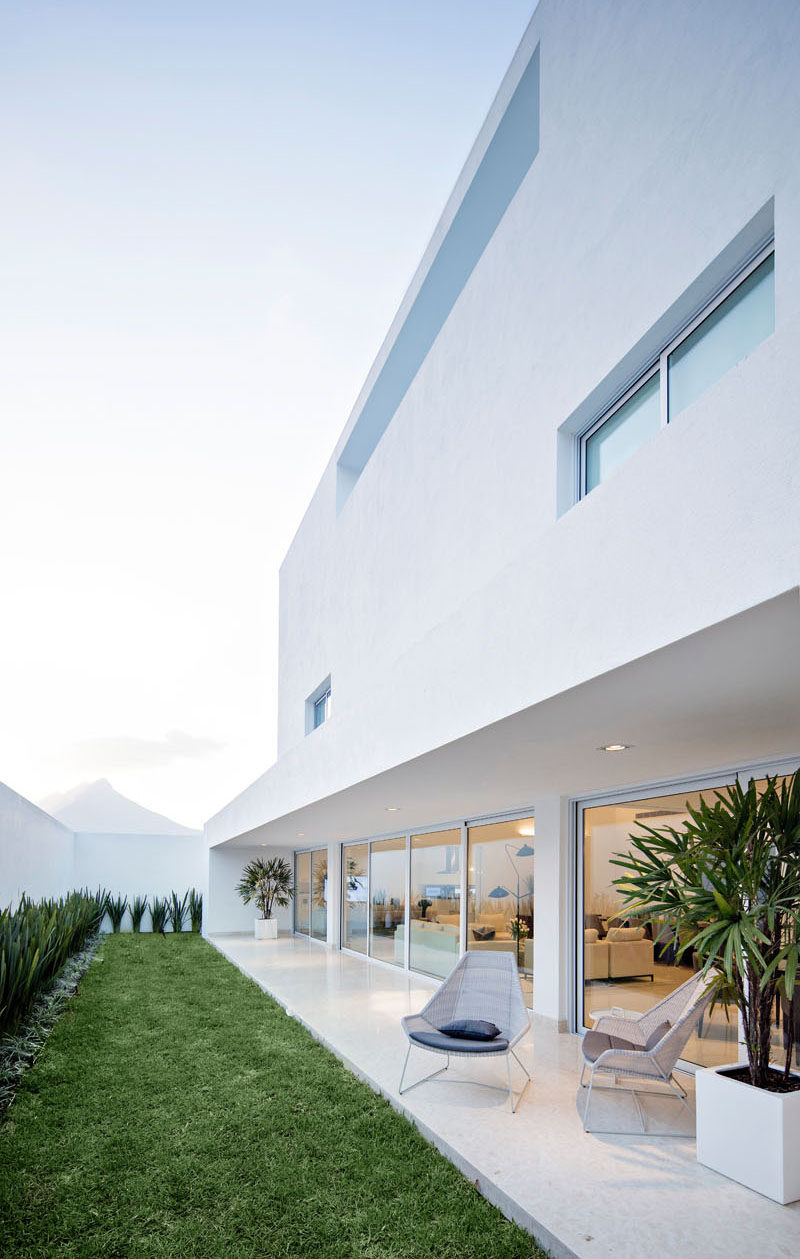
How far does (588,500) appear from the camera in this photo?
3.79 meters

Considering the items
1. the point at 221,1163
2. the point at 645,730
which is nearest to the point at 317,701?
the point at 221,1163

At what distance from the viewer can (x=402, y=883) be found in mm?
13102

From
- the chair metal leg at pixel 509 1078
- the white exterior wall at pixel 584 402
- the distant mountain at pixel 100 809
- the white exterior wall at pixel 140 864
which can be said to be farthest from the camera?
the distant mountain at pixel 100 809

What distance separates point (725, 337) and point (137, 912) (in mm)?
19860

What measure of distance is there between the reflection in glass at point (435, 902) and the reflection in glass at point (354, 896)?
2509mm

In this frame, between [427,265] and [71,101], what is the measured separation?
449 centimetres

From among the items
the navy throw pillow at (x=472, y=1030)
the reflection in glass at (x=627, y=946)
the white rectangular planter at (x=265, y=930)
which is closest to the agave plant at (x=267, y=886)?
the white rectangular planter at (x=265, y=930)

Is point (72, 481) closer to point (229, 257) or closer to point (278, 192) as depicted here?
point (229, 257)

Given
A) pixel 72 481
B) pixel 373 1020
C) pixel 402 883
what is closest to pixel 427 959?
pixel 402 883

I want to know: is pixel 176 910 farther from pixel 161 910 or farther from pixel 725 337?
pixel 725 337

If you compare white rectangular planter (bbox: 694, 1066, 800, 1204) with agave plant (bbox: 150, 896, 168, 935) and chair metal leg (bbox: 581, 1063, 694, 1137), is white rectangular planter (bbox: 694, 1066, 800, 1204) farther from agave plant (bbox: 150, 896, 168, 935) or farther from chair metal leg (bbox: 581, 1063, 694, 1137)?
agave plant (bbox: 150, 896, 168, 935)

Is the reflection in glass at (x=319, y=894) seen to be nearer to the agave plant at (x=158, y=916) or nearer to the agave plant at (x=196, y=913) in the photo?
the agave plant at (x=196, y=913)

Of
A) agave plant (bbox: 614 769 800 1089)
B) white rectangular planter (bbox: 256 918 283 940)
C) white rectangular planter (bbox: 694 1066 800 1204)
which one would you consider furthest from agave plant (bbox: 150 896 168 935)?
agave plant (bbox: 614 769 800 1089)

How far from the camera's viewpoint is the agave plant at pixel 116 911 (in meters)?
20.1
